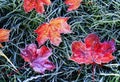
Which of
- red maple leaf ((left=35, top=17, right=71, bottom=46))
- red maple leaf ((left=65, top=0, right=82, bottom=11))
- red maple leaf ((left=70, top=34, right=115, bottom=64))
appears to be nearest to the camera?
red maple leaf ((left=70, top=34, right=115, bottom=64))

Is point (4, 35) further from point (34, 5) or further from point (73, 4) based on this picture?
point (73, 4)

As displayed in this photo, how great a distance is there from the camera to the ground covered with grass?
156cm

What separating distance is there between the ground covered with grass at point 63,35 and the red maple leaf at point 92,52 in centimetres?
6

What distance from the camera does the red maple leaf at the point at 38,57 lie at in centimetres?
153

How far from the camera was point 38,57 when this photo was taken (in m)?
1.54

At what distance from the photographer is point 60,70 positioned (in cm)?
159

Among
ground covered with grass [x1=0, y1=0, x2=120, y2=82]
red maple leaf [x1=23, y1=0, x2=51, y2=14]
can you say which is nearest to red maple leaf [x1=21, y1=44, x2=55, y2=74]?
ground covered with grass [x1=0, y1=0, x2=120, y2=82]

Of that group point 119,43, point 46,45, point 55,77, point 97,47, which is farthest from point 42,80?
point 119,43

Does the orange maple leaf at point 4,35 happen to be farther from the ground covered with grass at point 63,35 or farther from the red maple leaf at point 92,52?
the red maple leaf at point 92,52

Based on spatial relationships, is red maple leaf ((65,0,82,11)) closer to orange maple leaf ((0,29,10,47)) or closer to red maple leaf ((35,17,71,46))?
red maple leaf ((35,17,71,46))

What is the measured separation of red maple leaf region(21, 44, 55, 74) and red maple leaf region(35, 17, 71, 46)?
0.08 m

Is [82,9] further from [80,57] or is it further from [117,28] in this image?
[80,57]

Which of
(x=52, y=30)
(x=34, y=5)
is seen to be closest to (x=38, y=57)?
(x=52, y=30)

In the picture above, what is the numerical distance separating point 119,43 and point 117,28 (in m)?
0.12
